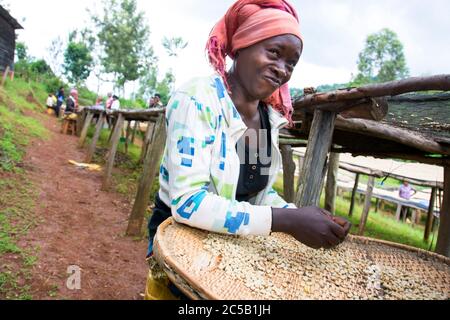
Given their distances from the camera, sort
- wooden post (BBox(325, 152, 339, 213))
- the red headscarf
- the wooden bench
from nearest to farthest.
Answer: the red headscarf < wooden post (BBox(325, 152, 339, 213)) < the wooden bench

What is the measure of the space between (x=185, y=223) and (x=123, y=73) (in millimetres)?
31852

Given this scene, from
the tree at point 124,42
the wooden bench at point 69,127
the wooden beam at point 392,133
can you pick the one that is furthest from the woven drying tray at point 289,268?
the tree at point 124,42

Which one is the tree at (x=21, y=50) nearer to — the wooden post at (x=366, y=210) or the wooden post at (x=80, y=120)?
the wooden post at (x=80, y=120)

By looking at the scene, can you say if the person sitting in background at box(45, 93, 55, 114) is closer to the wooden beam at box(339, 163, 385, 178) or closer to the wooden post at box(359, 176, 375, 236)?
the wooden beam at box(339, 163, 385, 178)

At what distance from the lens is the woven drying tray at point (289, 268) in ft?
3.40

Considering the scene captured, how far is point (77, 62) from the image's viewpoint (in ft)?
98.2

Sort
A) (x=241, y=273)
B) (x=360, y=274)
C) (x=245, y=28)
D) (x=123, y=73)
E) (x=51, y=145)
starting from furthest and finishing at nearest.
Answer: (x=123, y=73) → (x=51, y=145) → (x=245, y=28) → (x=360, y=274) → (x=241, y=273)

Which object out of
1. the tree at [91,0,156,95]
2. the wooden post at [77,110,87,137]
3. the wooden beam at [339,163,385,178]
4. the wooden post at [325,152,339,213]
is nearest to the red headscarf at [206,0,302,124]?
the wooden post at [325,152,339,213]

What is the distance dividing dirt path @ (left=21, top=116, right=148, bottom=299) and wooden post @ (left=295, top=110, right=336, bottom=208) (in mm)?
2187

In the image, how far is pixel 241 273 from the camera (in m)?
1.14

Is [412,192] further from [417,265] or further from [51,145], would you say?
[417,265]

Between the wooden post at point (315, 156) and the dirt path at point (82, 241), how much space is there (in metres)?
2.19

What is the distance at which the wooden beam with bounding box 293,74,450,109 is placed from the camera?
4.67 feet

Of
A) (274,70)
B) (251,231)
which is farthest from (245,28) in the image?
(251,231)
